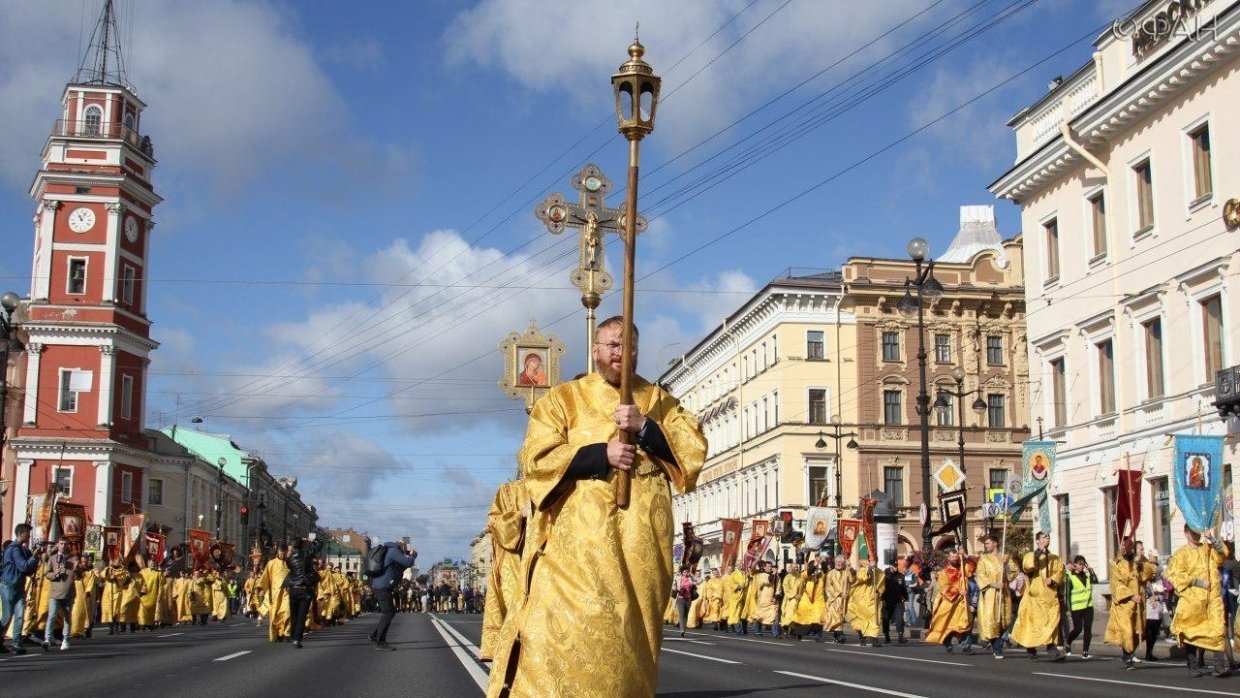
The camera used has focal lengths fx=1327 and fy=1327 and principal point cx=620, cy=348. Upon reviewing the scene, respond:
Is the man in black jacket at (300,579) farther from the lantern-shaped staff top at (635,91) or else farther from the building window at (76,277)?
the building window at (76,277)

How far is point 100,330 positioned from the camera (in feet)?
234

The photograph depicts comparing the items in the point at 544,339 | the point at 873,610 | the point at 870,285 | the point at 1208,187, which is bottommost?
the point at 873,610

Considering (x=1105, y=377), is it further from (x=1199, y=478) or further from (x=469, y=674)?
(x=469, y=674)

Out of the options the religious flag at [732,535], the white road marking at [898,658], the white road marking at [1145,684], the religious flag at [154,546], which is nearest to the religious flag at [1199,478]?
the white road marking at [898,658]

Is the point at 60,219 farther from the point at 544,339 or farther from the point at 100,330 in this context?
the point at 544,339

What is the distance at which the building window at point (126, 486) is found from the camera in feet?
241

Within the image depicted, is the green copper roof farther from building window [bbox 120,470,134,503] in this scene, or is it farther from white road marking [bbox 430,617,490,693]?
white road marking [bbox 430,617,490,693]

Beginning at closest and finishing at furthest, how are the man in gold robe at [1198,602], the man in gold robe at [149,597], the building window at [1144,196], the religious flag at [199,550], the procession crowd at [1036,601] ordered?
the man in gold robe at [1198,602], the procession crowd at [1036,601], the building window at [1144,196], the man in gold robe at [149,597], the religious flag at [199,550]

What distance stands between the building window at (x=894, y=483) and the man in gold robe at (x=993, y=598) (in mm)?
43975

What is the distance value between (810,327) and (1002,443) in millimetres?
11169

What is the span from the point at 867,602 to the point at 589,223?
11359 millimetres

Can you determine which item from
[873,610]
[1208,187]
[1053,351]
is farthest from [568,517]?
[1053,351]

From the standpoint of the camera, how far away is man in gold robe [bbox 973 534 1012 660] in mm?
20641

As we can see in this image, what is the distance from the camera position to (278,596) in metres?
21.9
